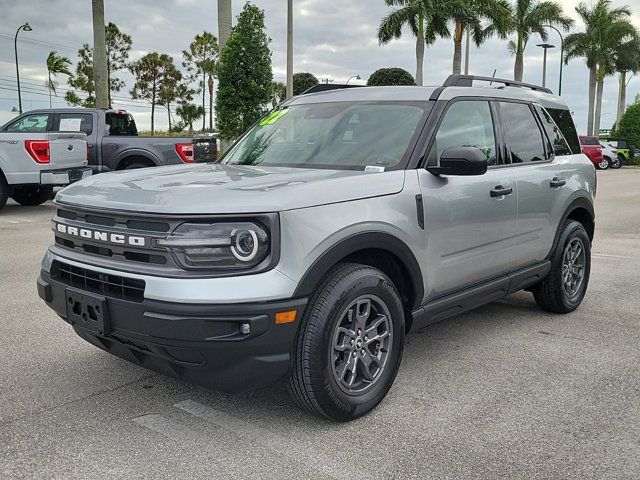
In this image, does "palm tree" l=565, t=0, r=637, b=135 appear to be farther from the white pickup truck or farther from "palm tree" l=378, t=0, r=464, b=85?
the white pickup truck

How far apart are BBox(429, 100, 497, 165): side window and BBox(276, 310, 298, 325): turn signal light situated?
1490mm

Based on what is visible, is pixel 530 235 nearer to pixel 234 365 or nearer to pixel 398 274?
pixel 398 274

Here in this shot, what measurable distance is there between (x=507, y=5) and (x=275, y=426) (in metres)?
43.7

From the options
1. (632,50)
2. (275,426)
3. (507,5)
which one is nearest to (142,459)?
(275,426)

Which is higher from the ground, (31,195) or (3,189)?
(3,189)

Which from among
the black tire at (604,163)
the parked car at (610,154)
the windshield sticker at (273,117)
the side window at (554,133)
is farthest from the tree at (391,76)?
the windshield sticker at (273,117)

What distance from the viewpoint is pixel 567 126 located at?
18.9 ft

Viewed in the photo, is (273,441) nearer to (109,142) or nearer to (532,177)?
(532,177)

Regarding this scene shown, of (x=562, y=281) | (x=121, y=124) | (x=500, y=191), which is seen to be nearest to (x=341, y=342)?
(x=500, y=191)

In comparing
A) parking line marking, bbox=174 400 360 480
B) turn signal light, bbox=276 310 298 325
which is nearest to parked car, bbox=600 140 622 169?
parking line marking, bbox=174 400 360 480

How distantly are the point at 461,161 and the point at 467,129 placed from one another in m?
0.73

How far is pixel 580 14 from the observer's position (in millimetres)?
54812

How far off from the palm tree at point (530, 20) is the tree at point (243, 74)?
32.8 metres

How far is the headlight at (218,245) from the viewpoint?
2.94 meters
